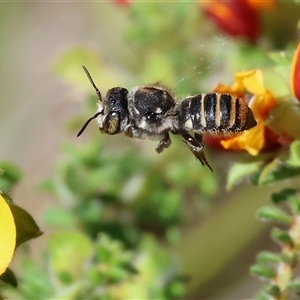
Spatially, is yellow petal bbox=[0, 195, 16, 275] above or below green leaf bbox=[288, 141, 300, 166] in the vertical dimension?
above

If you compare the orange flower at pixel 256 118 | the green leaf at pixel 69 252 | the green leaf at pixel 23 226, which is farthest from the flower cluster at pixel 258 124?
the green leaf at pixel 69 252

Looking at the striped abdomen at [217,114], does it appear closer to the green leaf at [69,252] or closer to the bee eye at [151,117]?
the bee eye at [151,117]

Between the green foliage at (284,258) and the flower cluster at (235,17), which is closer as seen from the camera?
the green foliage at (284,258)

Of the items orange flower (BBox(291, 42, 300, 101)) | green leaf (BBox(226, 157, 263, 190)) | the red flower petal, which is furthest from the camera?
the red flower petal

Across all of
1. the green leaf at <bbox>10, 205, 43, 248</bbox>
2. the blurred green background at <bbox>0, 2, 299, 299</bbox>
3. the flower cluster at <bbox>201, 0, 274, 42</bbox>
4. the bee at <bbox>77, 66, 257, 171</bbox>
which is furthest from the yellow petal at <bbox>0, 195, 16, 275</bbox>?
the flower cluster at <bbox>201, 0, 274, 42</bbox>

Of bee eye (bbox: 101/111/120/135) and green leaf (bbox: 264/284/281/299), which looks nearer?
green leaf (bbox: 264/284/281/299)

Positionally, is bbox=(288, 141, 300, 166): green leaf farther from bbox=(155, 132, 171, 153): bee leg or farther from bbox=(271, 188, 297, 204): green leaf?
bbox=(155, 132, 171, 153): bee leg
